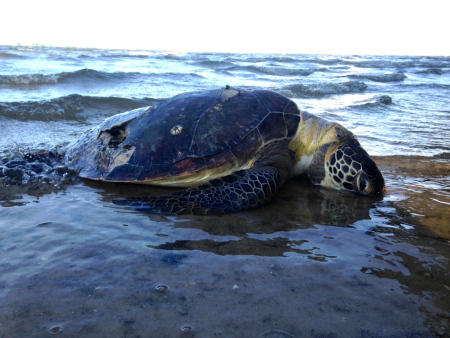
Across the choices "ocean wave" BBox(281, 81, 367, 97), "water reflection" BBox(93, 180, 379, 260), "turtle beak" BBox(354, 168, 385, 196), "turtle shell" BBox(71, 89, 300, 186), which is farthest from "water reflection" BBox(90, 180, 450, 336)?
"ocean wave" BBox(281, 81, 367, 97)

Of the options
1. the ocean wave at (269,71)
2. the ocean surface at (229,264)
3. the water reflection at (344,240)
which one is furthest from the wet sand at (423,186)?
the ocean wave at (269,71)

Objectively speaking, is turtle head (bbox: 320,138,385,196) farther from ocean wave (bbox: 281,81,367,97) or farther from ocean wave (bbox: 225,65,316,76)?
ocean wave (bbox: 225,65,316,76)

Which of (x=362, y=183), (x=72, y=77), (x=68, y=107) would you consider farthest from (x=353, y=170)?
(x=72, y=77)

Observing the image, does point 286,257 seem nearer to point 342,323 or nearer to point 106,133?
point 342,323

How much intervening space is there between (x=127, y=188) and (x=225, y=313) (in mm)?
2324

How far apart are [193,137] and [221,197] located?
0.81 metres

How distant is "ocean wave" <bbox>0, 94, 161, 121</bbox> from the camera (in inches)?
253

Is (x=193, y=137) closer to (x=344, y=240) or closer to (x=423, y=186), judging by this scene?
(x=344, y=240)

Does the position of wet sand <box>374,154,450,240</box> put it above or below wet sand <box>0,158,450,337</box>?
above

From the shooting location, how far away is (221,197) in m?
3.05

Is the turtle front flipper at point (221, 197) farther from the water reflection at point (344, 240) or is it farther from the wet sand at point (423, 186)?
the wet sand at point (423, 186)

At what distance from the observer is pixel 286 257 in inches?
87.2

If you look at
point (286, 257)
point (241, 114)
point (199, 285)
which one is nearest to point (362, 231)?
point (286, 257)

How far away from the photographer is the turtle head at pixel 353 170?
3387mm
